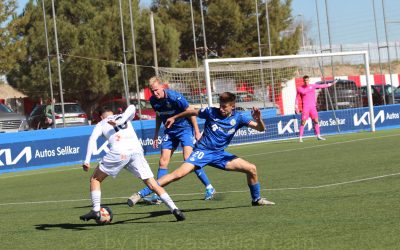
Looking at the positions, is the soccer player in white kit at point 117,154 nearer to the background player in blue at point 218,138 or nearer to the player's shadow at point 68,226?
the player's shadow at point 68,226

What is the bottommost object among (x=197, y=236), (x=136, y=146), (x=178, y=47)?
(x=197, y=236)

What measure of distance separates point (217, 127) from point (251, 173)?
793 millimetres

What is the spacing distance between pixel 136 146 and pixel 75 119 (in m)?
27.6

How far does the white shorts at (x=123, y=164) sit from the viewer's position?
10.8m

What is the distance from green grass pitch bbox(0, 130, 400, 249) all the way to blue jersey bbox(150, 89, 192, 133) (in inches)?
50.6

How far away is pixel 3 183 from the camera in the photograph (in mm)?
20438

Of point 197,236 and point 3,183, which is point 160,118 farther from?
point 3,183

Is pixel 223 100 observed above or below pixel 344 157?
above

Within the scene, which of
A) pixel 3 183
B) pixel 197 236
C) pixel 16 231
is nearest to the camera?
pixel 197 236

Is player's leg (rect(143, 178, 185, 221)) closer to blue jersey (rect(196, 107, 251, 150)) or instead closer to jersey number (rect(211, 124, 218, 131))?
blue jersey (rect(196, 107, 251, 150))

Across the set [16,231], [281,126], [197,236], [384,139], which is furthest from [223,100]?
[281,126]

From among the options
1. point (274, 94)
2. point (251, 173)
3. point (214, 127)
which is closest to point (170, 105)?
point (214, 127)

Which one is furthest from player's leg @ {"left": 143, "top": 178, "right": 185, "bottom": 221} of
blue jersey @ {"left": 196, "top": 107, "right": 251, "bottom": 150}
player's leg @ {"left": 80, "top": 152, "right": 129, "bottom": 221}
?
blue jersey @ {"left": 196, "top": 107, "right": 251, "bottom": 150}

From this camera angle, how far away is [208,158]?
1120 cm
